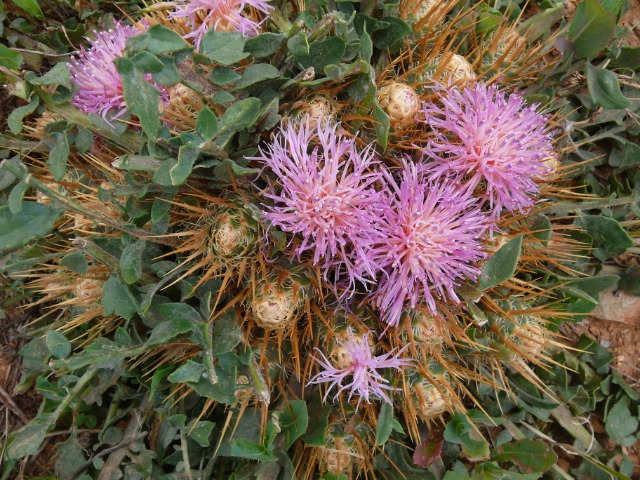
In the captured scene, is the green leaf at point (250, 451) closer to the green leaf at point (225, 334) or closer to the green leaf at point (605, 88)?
the green leaf at point (225, 334)

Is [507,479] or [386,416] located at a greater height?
[386,416]

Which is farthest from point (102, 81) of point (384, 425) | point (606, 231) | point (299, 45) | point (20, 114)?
point (606, 231)

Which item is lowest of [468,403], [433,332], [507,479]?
[468,403]

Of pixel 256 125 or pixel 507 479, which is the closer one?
pixel 256 125

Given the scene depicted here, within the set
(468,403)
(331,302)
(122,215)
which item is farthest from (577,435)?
(122,215)

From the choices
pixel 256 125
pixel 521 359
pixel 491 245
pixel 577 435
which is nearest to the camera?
pixel 256 125

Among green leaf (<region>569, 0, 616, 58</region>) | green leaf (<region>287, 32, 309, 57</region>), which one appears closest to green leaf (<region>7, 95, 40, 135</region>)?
green leaf (<region>287, 32, 309, 57</region>)

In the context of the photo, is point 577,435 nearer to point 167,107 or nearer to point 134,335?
point 134,335
